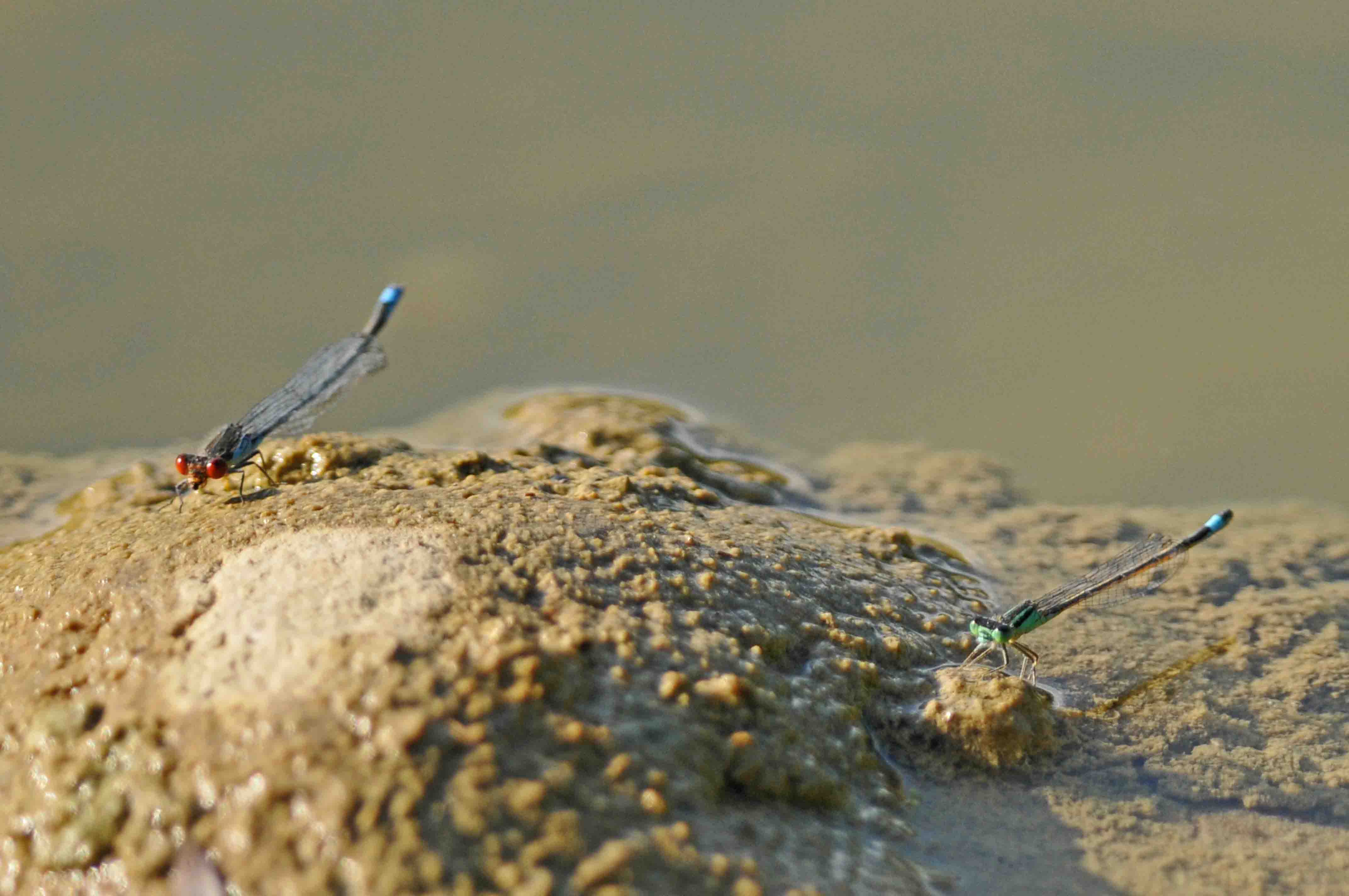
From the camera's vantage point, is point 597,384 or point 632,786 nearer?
point 632,786

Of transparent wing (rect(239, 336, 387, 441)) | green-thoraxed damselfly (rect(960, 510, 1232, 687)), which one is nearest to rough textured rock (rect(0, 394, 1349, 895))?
green-thoraxed damselfly (rect(960, 510, 1232, 687))

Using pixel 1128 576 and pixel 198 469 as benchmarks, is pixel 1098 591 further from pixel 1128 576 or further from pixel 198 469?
pixel 198 469

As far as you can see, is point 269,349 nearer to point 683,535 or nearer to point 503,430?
point 503,430

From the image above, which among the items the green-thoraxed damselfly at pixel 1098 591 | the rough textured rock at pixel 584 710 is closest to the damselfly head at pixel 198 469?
the rough textured rock at pixel 584 710

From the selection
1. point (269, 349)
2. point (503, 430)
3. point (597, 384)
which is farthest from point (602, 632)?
point (269, 349)

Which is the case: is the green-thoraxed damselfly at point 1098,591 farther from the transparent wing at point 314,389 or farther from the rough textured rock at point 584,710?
the transparent wing at point 314,389

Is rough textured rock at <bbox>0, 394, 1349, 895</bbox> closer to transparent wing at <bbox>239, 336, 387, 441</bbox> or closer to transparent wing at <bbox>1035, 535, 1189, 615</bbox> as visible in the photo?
transparent wing at <bbox>1035, 535, 1189, 615</bbox>
